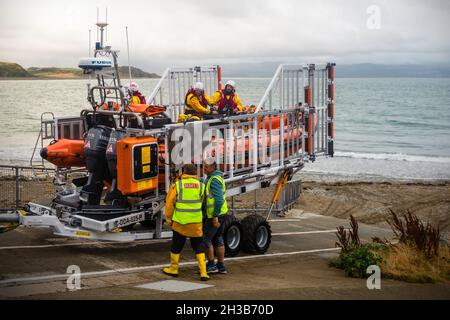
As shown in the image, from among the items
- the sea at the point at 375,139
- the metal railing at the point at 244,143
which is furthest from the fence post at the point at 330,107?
the sea at the point at 375,139

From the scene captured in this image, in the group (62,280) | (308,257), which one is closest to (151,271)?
(62,280)

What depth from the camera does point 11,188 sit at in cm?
1850

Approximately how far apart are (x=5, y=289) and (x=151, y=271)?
6.87 feet

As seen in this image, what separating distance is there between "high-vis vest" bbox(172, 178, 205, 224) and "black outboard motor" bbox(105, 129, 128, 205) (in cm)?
140

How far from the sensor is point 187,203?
927 centimetres

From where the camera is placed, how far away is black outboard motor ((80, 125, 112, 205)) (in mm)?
10625

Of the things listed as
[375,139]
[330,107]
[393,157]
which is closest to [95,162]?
[330,107]

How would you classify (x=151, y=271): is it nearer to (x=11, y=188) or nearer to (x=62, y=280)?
(x=62, y=280)

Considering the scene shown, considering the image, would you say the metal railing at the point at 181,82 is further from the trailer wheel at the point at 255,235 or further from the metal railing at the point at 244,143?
the trailer wheel at the point at 255,235

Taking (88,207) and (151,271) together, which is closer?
(151,271)

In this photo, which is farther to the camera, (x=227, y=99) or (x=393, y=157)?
(x=393, y=157)

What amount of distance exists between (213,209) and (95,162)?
7.15 ft

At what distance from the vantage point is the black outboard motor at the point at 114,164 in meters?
10.2

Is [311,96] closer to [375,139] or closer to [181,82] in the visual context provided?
[181,82]
